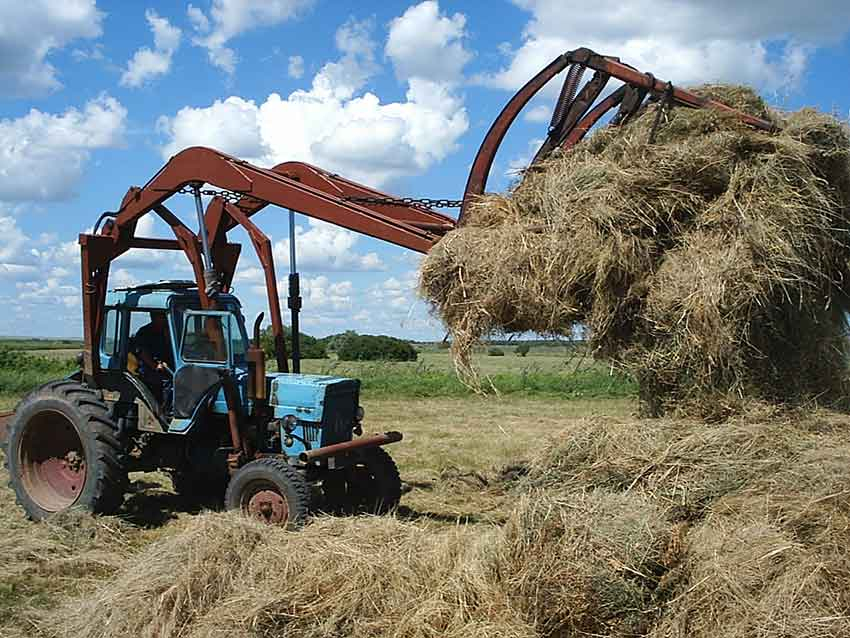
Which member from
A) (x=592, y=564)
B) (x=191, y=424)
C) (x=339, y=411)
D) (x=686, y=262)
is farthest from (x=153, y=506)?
(x=686, y=262)

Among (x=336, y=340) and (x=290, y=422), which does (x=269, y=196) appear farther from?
(x=336, y=340)

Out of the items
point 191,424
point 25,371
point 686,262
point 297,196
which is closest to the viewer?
point 686,262

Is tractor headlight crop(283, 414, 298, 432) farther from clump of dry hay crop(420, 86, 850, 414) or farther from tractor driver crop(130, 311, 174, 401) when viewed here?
clump of dry hay crop(420, 86, 850, 414)

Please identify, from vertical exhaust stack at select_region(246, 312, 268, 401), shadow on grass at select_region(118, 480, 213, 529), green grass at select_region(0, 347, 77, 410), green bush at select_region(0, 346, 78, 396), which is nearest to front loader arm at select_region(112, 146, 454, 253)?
vertical exhaust stack at select_region(246, 312, 268, 401)

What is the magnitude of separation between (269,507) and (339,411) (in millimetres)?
1125

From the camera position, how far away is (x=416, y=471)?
10547mm

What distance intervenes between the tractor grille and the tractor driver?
1.71 meters

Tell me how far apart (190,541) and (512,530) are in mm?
1891

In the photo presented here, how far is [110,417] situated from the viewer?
26.6 feet

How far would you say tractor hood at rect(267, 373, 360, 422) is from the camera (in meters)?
7.77

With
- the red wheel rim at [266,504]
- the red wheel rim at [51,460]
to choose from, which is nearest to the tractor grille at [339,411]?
the red wheel rim at [266,504]

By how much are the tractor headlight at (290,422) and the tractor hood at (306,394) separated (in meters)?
0.04

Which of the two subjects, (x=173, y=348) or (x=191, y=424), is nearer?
(x=191, y=424)

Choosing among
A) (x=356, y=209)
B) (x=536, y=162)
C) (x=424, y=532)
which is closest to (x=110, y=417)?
(x=356, y=209)
